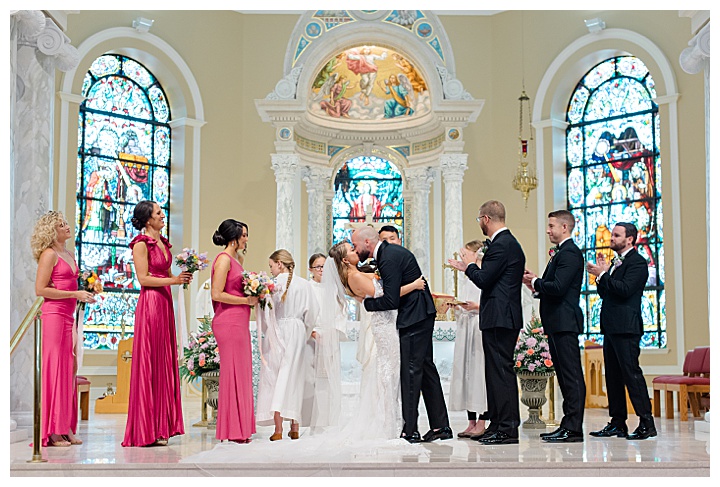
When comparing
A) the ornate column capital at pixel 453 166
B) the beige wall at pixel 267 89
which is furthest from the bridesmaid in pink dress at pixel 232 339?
the beige wall at pixel 267 89

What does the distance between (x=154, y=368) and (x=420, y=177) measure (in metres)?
8.23

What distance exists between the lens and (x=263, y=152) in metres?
14.5

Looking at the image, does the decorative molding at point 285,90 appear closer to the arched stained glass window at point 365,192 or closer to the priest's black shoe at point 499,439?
the arched stained glass window at point 365,192

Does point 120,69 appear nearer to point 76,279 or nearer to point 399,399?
point 76,279

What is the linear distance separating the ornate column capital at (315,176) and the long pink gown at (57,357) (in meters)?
7.45

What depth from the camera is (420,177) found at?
14000 mm

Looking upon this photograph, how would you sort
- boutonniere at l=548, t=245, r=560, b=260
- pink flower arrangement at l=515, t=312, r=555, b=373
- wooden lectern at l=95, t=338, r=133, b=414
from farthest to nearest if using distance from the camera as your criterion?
wooden lectern at l=95, t=338, r=133, b=414 → pink flower arrangement at l=515, t=312, r=555, b=373 → boutonniere at l=548, t=245, r=560, b=260

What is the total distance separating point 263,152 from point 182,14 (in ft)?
8.49

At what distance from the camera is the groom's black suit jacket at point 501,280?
6.36m

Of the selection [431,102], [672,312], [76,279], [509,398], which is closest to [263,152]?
[431,102]

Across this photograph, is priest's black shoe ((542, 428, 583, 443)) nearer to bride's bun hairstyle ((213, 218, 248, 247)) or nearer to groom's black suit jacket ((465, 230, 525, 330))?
groom's black suit jacket ((465, 230, 525, 330))

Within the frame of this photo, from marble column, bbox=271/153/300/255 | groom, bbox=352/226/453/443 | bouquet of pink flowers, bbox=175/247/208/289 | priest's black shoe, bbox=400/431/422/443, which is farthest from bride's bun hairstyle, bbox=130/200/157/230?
marble column, bbox=271/153/300/255

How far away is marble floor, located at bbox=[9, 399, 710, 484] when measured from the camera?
5211 millimetres

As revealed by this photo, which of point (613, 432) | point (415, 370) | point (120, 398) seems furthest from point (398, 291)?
point (120, 398)
